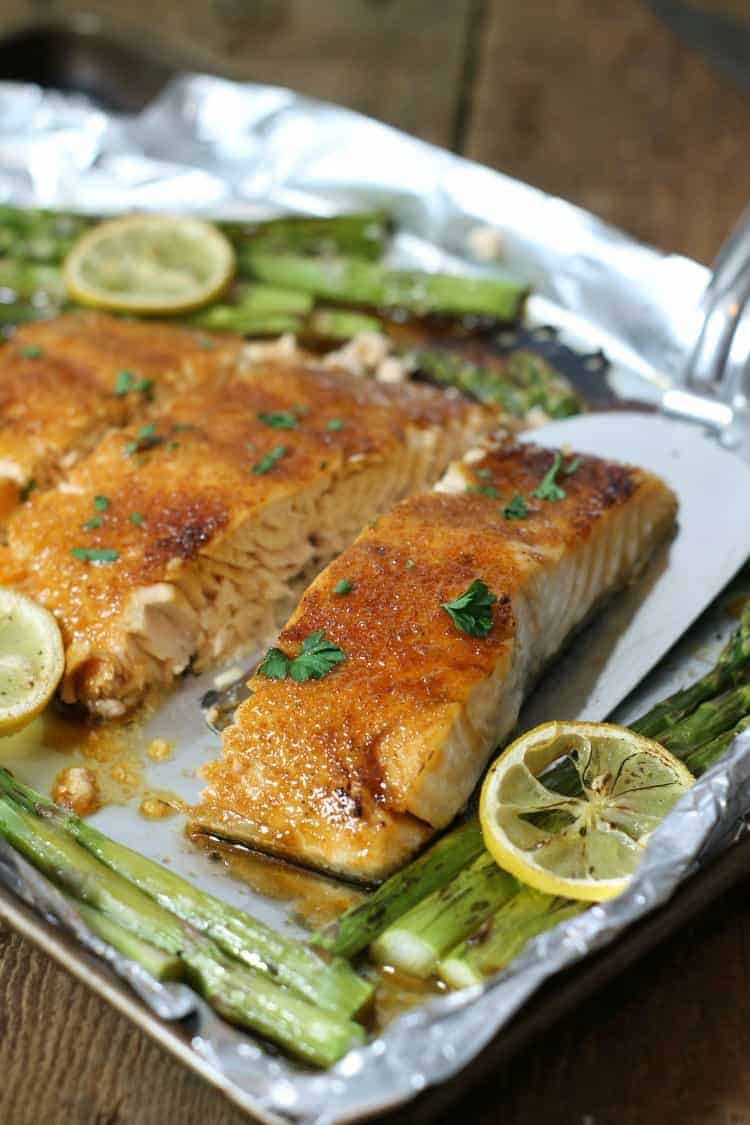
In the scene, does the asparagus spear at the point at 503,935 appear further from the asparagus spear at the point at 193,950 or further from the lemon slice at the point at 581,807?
the asparagus spear at the point at 193,950

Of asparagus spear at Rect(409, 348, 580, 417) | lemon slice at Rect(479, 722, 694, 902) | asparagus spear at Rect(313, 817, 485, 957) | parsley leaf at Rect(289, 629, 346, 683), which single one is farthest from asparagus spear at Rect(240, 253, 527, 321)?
asparagus spear at Rect(313, 817, 485, 957)

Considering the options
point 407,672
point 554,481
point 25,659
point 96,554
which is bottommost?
point 25,659

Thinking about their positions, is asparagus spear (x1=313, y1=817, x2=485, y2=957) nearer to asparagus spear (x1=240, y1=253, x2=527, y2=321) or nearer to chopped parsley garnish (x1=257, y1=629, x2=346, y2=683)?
chopped parsley garnish (x1=257, y1=629, x2=346, y2=683)

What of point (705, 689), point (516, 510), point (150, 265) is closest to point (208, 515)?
point (516, 510)

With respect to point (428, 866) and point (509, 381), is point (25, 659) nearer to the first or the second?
point (428, 866)

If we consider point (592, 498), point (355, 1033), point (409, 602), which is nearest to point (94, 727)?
point (409, 602)

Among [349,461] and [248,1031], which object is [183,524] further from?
[248,1031]
